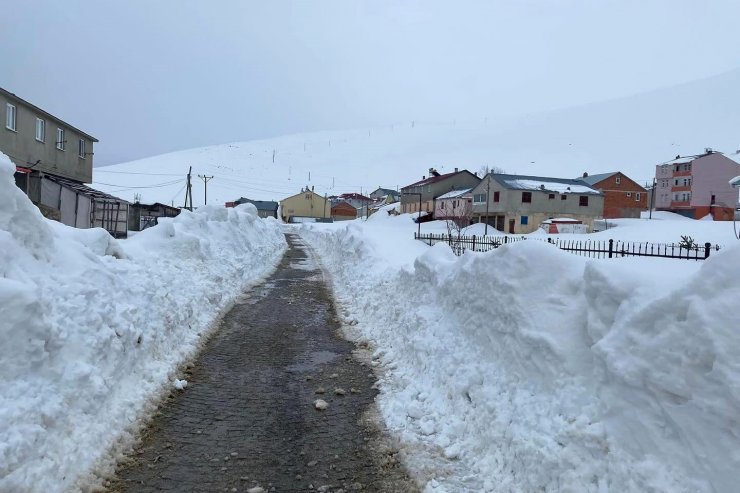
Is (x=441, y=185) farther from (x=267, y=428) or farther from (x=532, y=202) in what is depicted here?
(x=267, y=428)

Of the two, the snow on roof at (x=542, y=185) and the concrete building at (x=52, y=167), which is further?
the snow on roof at (x=542, y=185)

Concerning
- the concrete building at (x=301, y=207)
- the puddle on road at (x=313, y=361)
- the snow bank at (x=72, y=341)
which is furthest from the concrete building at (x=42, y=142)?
the concrete building at (x=301, y=207)

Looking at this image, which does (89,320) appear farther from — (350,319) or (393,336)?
(350,319)

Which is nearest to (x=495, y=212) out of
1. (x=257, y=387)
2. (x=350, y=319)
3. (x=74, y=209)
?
(x=74, y=209)

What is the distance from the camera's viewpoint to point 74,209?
24.9 metres

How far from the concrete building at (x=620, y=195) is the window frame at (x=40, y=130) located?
6600 centimetres

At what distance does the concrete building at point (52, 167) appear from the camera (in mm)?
23062

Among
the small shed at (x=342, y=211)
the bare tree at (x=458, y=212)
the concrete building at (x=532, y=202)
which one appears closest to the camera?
the bare tree at (x=458, y=212)

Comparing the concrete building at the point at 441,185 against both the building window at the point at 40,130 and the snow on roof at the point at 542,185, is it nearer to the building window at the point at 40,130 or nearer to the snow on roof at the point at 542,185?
the snow on roof at the point at 542,185

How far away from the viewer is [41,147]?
94.3 ft

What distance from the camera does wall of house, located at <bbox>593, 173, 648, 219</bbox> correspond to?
71625mm

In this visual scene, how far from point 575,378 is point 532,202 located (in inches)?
2238

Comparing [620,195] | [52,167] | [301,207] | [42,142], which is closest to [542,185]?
[620,195]

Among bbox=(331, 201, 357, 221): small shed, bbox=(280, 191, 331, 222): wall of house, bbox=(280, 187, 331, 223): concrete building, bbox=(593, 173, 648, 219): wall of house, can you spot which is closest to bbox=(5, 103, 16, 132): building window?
bbox=(593, 173, 648, 219): wall of house
